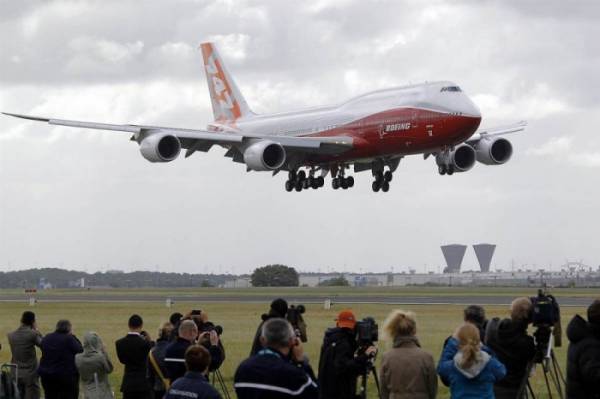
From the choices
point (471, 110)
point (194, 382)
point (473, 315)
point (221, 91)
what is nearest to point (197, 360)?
point (194, 382)

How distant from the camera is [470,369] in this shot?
14.5 meters

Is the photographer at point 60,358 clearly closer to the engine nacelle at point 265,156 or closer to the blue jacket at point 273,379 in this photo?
the blue jacket at point 273,379

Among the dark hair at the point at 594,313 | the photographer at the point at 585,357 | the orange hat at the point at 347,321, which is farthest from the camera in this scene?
the orange hat at the point at 347,321

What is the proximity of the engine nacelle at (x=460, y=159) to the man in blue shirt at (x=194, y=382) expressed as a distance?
49488 millimetres

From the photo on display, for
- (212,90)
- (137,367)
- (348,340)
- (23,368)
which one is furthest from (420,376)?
(212,90)

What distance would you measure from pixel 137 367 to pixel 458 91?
133 ft

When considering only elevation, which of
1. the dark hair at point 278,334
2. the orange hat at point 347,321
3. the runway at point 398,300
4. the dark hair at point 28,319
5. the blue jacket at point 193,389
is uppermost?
the runway at point 398,300

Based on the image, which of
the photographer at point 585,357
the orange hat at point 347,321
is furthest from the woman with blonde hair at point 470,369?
the orange hat at point 347,321

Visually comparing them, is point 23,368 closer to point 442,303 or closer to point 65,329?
point 65,329

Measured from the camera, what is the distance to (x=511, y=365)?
→ 16531mm

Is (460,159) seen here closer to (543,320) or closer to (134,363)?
(134,363)

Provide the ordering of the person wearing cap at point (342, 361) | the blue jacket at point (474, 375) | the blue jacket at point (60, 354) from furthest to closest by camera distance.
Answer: the blue jacket at point (60, 354), the person wearing cap at point (342, 361), the blue jacket at point (474, 375)

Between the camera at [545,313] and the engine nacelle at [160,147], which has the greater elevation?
the engine nacelle at [160,147]

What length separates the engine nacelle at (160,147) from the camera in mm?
60406
